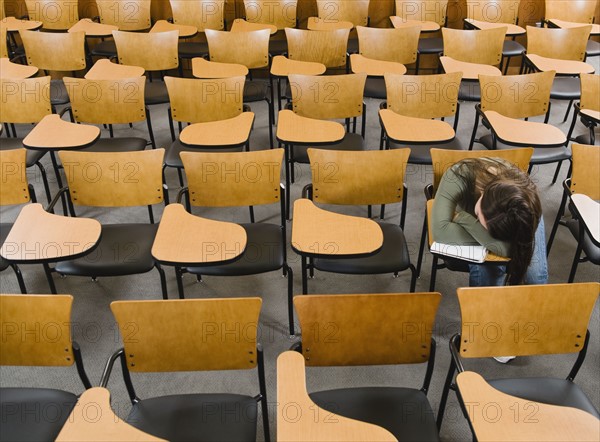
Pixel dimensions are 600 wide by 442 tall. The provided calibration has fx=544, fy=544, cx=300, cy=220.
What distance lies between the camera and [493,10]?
18.3 feet

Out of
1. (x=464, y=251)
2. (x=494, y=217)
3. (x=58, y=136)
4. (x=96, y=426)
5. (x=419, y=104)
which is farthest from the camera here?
(x=419, y=104)

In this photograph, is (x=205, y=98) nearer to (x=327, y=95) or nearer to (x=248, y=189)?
(x=327, y=95)

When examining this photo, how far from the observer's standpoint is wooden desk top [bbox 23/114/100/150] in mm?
3334

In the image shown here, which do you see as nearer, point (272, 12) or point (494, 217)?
point (494, 217)

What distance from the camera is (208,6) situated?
5477 mm

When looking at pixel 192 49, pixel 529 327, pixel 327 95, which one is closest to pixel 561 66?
pixel 327 95

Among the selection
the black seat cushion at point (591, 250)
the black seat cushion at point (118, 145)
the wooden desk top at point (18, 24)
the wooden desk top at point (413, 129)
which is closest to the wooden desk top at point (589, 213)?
the black seat cushion at point (591, 250)

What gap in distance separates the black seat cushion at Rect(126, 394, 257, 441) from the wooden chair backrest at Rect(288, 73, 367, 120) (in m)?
2.37

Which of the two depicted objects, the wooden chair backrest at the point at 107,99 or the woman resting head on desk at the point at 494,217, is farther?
the wooden chair backrest at the point at 107,99

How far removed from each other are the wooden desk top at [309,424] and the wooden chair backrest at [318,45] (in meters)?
3.49

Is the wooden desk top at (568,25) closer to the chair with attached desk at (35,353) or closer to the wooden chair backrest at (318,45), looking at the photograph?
the wooden chair backrest at (318,45)

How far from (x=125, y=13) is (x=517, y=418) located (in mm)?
5273

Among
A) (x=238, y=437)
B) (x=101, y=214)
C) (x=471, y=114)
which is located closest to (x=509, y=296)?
(x=238, y=437)

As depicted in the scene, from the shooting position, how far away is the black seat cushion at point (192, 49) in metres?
5.18
